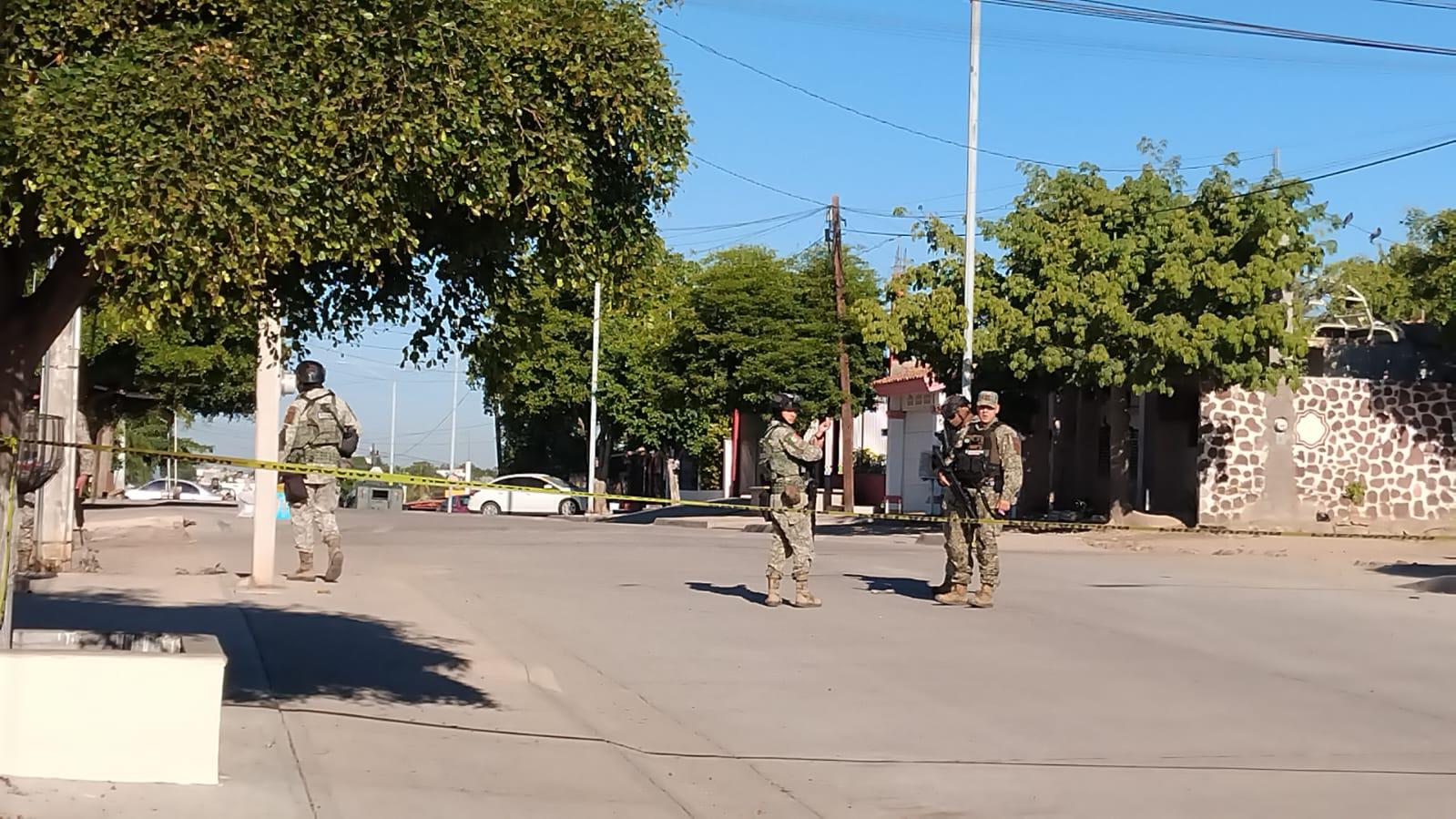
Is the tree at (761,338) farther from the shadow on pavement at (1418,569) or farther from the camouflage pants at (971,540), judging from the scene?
the camouflage pants at (971,540)

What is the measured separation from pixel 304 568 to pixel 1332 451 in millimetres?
21636

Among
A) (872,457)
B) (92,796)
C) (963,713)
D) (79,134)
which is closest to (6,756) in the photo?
(92,796)

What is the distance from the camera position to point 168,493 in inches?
2339

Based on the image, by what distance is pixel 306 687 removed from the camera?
9383 mm

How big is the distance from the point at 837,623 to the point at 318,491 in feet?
15.2

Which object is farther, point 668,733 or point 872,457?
point 872,457

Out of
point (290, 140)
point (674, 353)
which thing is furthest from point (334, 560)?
point (674, 353)

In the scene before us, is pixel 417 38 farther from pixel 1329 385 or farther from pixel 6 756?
pixel 1329 385

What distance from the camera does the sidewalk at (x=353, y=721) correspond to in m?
6.60

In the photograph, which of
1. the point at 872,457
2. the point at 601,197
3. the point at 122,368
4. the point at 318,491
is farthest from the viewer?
the point at 872,457

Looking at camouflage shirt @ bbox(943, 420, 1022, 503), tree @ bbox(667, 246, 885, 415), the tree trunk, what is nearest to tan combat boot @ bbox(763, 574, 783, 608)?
camouflage shirt @ bbox(943, 420, 1022, 503)

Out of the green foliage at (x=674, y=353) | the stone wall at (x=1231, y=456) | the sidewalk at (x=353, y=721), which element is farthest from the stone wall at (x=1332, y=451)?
the sidewalk at (x=353, y=721)

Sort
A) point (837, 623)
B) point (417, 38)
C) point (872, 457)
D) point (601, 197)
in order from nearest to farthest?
point (417, 38)
point (601, 197)
point (837, 623)
point (872, 457)

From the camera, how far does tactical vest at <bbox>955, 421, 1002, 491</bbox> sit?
14.6 metres
